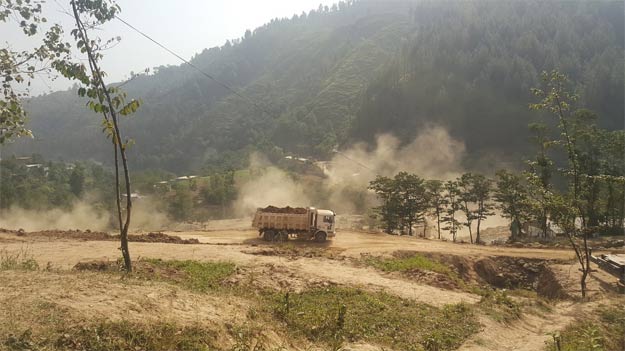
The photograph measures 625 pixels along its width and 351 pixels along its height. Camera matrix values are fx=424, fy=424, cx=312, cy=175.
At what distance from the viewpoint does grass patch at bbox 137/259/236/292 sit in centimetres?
1647

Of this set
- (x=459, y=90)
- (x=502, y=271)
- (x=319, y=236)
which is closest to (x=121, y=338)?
(x=319, y=236)

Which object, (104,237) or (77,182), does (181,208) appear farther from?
(104,237)

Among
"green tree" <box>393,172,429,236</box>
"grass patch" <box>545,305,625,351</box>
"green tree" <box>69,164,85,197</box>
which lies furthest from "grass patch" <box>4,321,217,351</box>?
"green tree" <box>69,164,85,197</box>

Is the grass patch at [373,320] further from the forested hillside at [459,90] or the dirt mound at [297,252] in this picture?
the forested hillside at [459,90]

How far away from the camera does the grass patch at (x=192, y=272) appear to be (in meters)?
16.5

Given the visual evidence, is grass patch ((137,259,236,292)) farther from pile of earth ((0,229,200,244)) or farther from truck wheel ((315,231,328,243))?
truck wheel ((315,231,328,243))

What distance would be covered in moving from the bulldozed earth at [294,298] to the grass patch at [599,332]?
8 centimetres

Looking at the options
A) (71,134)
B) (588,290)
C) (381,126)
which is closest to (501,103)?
(381,126)

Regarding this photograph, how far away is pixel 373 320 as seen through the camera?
1319cm

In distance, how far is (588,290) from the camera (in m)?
21.0

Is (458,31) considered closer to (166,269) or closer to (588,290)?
(588,290)

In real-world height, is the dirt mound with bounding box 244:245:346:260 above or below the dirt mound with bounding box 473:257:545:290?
above

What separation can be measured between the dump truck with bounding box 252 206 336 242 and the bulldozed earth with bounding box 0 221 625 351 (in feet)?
3.10

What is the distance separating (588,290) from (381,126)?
9823 cm
